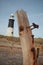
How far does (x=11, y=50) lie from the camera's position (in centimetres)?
628

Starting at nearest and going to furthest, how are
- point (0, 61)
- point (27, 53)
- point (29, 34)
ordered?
point (27, 53) → point (29, 34) → point (0, 61)

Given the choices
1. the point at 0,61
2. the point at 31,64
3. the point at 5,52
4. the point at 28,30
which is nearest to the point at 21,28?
the point at 28,30

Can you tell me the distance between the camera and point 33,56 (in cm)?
165

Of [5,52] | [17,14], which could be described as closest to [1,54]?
[5,52]

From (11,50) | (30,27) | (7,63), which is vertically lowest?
(7,63)

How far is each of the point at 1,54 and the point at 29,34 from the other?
13.8ft

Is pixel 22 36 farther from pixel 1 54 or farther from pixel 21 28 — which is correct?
pixel 1 54

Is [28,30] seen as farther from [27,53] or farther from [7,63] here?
[7,63]

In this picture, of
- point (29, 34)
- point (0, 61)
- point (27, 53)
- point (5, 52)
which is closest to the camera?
point (27, 53)

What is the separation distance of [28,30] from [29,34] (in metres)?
0.05

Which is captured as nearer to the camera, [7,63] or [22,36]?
[22,36]

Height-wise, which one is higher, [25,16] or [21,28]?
[25,16]

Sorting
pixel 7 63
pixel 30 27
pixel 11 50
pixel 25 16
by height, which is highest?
pixel 25 16

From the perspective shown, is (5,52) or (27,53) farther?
(5,52)
